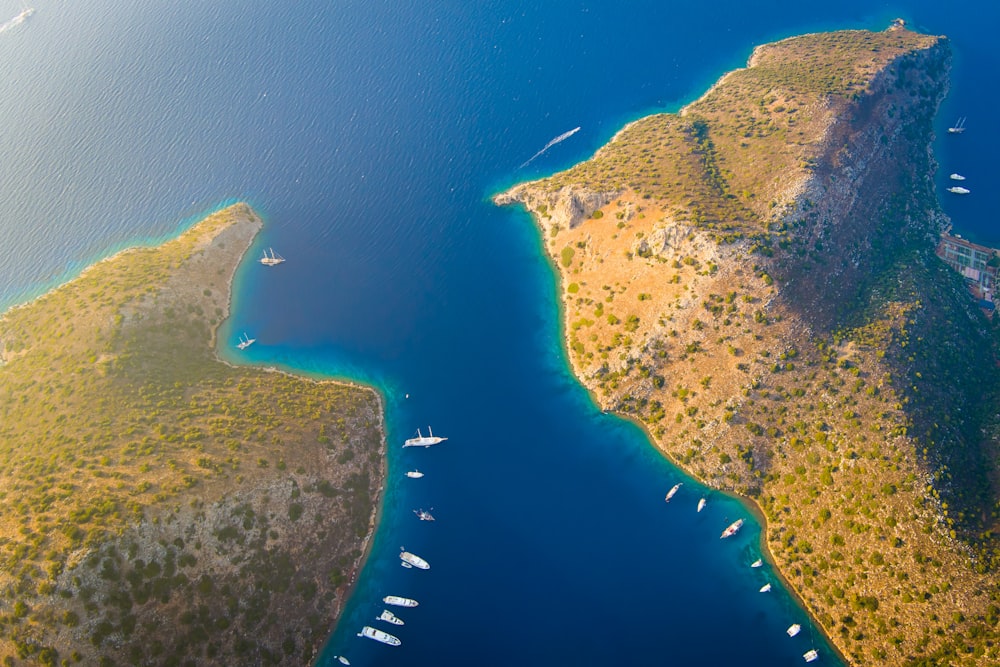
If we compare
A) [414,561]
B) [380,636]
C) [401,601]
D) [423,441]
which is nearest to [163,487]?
[380,636]

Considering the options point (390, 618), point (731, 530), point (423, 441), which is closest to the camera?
point (390, 618)

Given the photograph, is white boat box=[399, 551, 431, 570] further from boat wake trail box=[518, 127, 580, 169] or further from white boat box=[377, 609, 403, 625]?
boat wake trail box=[518, 127, 580, 169]

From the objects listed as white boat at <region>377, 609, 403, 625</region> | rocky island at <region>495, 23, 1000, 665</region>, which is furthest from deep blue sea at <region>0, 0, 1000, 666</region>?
rocky island at <region>495, 23, 1000, 665</region>

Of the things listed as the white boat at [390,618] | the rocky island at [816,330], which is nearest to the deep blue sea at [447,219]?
the white boat at [390,618]

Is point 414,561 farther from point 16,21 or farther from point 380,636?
point 16,21

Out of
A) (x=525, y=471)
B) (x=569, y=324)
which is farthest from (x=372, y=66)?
(x=525, y=471)

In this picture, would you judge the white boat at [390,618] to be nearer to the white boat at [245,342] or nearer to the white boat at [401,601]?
the white boat at [401,601]
